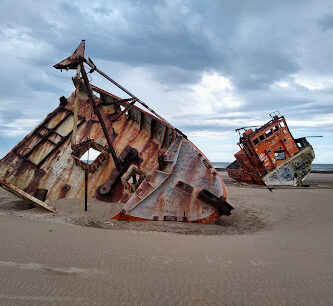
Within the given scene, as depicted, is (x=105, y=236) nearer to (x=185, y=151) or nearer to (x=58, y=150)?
(x=185, y=151)

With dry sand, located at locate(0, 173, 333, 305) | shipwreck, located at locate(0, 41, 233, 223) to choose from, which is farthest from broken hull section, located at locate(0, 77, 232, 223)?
dry sand, located at locate(0, 173, 333, 305)

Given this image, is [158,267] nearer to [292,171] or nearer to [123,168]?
[123,168]

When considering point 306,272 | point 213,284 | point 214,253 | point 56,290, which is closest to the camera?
point 56,290

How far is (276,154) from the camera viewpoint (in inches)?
516

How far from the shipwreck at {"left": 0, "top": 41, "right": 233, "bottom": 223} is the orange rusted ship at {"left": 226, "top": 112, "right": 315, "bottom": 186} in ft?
25.9

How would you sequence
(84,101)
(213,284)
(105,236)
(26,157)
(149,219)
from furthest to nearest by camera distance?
(84,101) → (26,157) → (149,219) → (105,236) → (213,284)

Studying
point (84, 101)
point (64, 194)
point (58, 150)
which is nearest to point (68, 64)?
point (84, 101)

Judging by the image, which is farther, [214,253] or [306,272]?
[214,253]

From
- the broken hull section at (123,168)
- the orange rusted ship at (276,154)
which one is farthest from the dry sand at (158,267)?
the orange rusted ship at (276,154)

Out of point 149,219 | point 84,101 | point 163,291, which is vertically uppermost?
point 84,101

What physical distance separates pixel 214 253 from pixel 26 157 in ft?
16.6

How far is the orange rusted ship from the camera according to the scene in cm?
1283

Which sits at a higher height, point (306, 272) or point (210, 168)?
point (210, 168)

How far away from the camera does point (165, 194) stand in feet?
15.9
